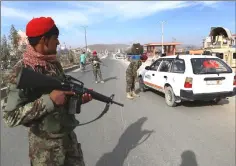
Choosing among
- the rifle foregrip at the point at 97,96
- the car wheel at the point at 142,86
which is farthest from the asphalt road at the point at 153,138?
the car wheel at the point at 142,86

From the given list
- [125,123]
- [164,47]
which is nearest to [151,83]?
[125,123]

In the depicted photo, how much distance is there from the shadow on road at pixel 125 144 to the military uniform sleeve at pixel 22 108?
2.61 m

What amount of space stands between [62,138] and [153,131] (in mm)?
3985

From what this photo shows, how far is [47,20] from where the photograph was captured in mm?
2217

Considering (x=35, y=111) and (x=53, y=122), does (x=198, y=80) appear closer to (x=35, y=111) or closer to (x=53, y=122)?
(x=53, y=122)

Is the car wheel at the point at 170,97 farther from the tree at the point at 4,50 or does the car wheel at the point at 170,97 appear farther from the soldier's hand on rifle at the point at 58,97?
the tree at the point at 4,50

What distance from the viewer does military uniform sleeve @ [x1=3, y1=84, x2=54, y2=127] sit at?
2.01m

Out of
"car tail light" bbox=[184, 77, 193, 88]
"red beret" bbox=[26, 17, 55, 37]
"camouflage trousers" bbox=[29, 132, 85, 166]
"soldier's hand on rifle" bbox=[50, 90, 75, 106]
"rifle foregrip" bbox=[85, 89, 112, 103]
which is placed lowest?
"car tail light" bbox=[184, 77, 193, 88]

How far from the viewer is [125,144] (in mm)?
5270

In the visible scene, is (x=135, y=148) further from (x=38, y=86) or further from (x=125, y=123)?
(x=38, y=86)

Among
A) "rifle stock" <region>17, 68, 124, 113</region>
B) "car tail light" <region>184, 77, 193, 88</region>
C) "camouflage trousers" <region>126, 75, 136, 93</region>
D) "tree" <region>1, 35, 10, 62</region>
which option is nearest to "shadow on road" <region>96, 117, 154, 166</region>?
"car tail light" <region>184, 77, 193, 88</region>

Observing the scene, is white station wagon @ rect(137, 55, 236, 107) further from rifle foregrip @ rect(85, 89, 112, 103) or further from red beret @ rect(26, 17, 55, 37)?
red beret @ rect(26, 17, 55, 37)

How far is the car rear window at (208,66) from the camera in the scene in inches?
313

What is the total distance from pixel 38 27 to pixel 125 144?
3531 mm
